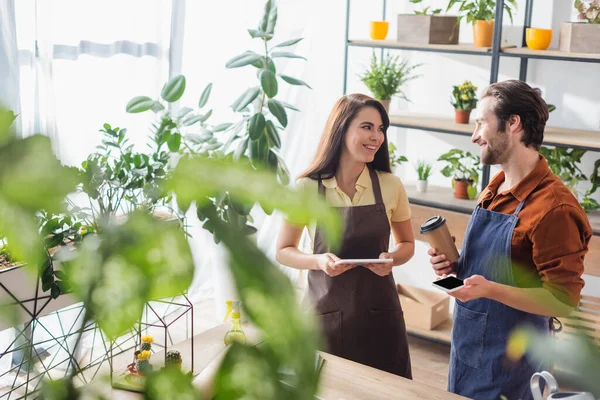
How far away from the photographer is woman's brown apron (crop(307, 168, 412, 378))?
7.68 feet

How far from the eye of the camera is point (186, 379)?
0.77 feet

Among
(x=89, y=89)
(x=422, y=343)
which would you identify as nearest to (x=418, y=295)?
(x=422, y=343)

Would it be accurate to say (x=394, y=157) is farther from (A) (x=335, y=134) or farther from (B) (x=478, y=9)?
(A) (x=335, y=134)

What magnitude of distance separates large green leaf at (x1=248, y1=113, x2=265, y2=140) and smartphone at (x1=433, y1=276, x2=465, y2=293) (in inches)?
70.1

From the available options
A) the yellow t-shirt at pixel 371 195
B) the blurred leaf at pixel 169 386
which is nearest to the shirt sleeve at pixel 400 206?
the yellow t-shirt at pixel 371 195

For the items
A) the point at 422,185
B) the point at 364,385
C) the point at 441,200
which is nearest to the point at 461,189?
the point at 441,200

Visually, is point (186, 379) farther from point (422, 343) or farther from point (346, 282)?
point (422, 343)

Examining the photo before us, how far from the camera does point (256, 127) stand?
3.66m

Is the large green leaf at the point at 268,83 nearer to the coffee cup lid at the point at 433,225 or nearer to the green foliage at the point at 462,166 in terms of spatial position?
the green foliage at the point at 462,166

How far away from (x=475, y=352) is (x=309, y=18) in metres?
3.06

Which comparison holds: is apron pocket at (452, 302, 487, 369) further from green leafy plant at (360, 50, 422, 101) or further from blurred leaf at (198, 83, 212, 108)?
blurred leaf at (198, 83, 212, 108)

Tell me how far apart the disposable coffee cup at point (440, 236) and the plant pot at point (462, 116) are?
5.13 ft

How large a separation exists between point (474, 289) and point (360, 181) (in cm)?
63

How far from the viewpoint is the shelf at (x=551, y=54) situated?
3215mm
